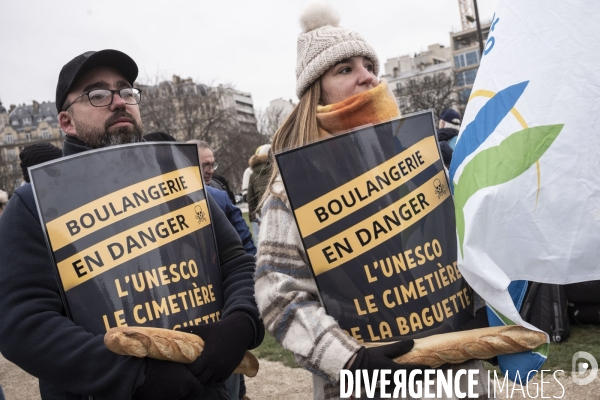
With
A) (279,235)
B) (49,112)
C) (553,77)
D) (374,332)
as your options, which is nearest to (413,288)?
(374,332)

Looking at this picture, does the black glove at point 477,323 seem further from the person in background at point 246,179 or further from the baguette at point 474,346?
the person in background at point 246,179

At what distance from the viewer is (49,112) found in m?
122

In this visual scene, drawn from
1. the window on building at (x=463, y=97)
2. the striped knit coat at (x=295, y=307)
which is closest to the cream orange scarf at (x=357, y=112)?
the striped knit coat at (x=295, y=307)

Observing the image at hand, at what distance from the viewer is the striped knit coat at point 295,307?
192 cm

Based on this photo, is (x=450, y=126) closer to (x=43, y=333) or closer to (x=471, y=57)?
(x=43, y=333)

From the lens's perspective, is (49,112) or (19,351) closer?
(19,351)

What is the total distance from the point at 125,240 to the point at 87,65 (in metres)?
0.78

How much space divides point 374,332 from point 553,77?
97 centimetres

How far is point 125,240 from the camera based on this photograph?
7.04 feet

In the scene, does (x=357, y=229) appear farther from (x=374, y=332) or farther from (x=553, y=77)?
(x=553, y=77)

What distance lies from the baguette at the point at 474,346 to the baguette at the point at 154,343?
2.19 feet

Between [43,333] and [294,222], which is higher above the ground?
[294,222]

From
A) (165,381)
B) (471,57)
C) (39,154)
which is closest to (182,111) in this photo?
(39,154)

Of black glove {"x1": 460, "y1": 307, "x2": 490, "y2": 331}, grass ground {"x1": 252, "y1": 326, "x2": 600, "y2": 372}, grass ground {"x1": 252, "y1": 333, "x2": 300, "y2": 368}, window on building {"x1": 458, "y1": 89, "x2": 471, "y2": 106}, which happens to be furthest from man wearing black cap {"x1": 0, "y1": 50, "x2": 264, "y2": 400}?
window on building {"x1": 458, "y1": 89, "x2": 471, "y2": 106}
